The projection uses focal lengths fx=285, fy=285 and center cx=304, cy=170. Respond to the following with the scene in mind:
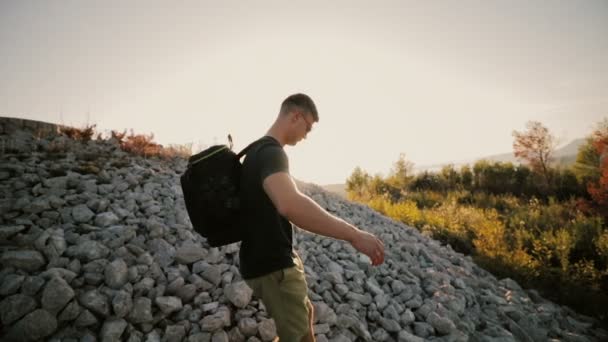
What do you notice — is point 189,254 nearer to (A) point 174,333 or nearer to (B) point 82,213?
(A) point 174,333

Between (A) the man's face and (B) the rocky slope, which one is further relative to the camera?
(B) the rocky slope

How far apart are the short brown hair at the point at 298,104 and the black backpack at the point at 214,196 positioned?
1.07 ft

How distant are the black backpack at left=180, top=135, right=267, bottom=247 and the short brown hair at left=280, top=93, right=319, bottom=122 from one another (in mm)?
325

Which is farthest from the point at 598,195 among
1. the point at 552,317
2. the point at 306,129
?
the point at 306,129

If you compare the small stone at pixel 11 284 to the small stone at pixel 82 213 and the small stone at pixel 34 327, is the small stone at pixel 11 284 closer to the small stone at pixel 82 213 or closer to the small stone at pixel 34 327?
the small stone at pixel 34 327

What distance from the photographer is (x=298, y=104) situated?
1.89 m

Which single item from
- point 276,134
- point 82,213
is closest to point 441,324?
point 276,134

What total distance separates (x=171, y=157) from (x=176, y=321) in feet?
14.3

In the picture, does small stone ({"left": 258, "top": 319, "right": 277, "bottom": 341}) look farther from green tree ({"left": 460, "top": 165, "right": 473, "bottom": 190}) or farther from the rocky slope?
green tree ({"left": 460, "top": 165, "right": 473, "bottom": 190})

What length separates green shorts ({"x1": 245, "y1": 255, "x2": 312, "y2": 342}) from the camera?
169 cm

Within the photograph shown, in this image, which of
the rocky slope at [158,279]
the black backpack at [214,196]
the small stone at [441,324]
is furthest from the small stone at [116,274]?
the small stone at [441,324]

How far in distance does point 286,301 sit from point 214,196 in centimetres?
77

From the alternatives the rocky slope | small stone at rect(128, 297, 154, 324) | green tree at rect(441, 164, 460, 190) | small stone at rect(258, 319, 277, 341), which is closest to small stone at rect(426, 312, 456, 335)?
the rocky slope

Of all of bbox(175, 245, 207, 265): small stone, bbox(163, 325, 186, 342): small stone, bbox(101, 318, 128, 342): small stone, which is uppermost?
bbox(175, 245, 207, 265): small stone
